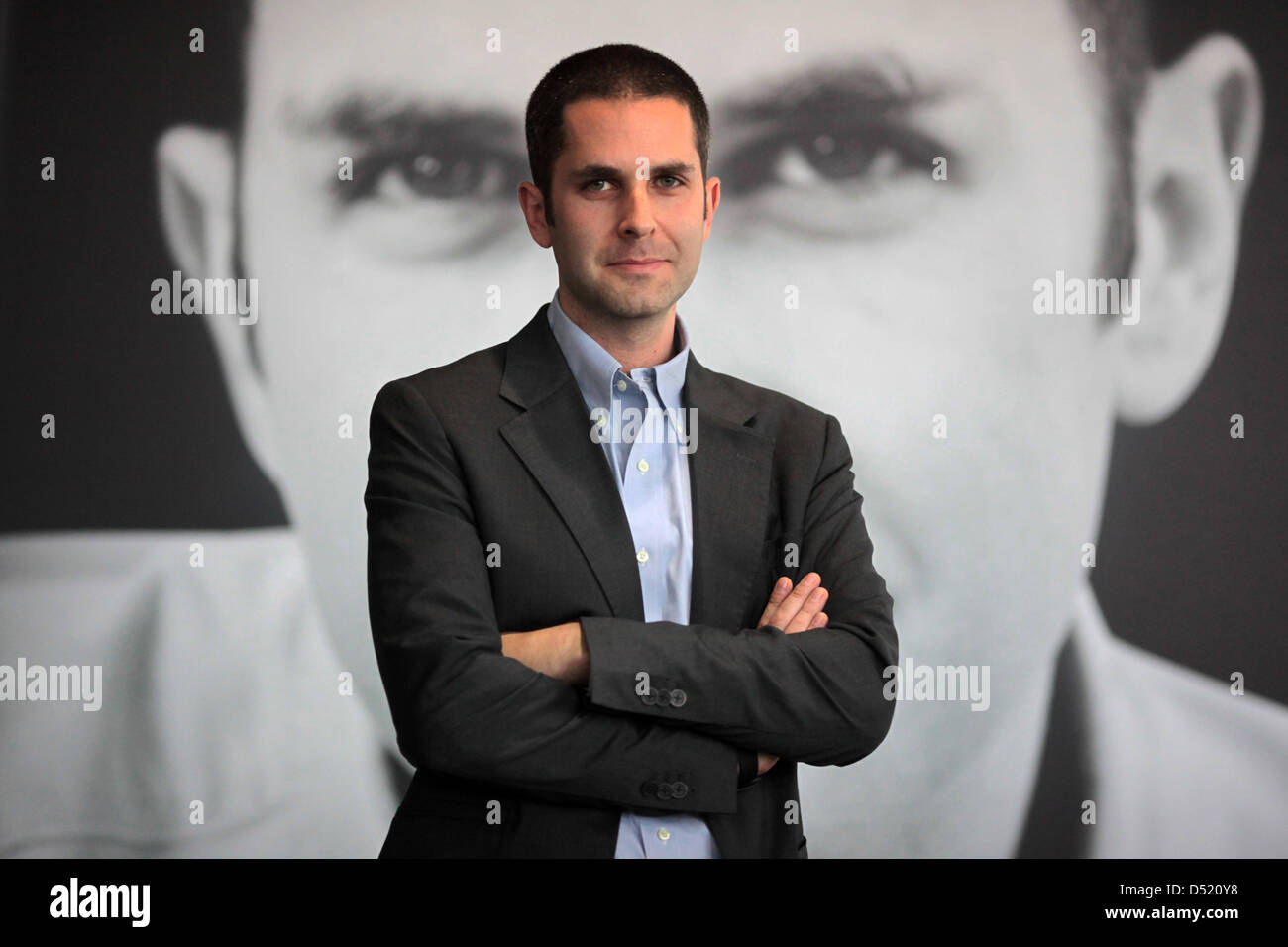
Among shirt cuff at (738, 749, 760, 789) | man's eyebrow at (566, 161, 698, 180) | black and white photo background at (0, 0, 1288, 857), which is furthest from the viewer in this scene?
black and white photo background at (0, 0, 1288, 857)

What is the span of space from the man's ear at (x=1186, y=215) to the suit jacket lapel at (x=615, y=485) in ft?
8.39

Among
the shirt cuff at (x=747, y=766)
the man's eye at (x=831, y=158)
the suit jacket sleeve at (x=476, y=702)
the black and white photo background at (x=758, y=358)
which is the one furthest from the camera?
the man's eye at (x=831, y=158)

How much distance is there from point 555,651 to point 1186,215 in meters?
→ 3.32

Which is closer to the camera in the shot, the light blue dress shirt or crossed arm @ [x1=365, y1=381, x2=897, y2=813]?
crossed arm @ [x1=365, y1=381, x2=897, y2=813]

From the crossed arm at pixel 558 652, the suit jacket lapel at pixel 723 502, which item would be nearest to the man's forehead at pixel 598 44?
the suit jacket lapel at pixel 723 502

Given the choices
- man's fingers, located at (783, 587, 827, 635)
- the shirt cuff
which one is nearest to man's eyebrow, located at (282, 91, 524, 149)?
man's fingers, located at (783, 587, 827, 635)

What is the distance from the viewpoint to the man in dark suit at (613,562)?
229 centimetres

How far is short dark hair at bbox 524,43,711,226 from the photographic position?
98.3 inches

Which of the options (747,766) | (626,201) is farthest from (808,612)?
(626,201)

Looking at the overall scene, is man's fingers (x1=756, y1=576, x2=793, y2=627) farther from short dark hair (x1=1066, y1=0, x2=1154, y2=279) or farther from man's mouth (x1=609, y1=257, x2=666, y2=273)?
short dark hair (x1=1066, y1=0, x2=1154, y2=279)

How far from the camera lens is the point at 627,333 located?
2.55 metres

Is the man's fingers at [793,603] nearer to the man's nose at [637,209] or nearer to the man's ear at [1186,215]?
the man's nose at [637,209]

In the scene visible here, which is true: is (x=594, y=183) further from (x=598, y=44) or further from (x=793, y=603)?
(x=598, y=44)
